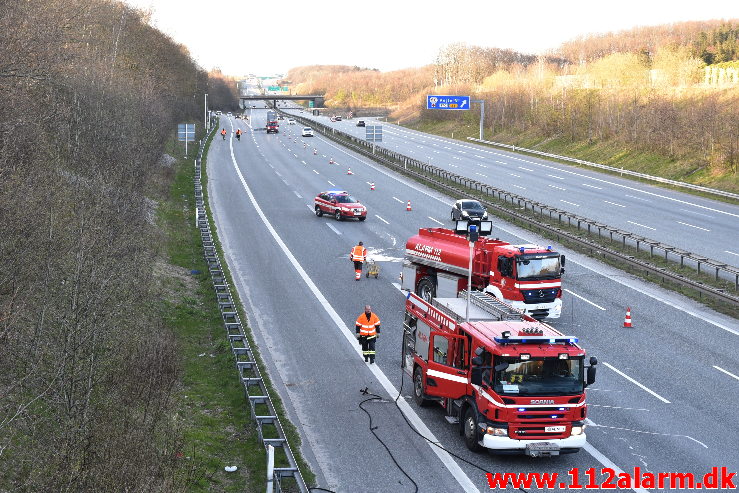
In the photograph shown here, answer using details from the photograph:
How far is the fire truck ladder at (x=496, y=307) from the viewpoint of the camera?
1819cm

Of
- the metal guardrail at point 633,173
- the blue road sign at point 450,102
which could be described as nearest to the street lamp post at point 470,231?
the metal guardrail at point 633,173

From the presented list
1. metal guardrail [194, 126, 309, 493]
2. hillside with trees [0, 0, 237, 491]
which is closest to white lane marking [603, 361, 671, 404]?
metal guardrail [194, 126, 309, 493]

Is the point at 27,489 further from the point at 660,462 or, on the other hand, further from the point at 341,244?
the point at 341,244

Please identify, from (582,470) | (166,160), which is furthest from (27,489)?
(166,160)

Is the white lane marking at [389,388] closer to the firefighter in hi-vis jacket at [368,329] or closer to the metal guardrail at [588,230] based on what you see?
the firefighter in hi-vis jacket at [368,329]

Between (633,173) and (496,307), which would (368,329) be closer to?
(496,307)

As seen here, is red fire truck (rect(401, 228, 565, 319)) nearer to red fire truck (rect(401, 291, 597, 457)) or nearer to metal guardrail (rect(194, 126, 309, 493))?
metal guardrail (rect(194, 126, 309, 493))

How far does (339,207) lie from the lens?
4519cm

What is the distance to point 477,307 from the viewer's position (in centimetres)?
1920

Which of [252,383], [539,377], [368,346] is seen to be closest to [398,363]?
[368,346]

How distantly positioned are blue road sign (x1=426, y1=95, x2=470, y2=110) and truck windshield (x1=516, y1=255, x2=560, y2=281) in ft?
251

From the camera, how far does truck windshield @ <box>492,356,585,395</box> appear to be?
15430 millimetres

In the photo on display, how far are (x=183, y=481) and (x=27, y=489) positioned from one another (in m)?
2.88

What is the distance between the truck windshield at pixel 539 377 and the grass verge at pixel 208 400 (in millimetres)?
3861
